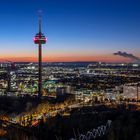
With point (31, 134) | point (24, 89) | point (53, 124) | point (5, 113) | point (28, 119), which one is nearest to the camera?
point (31, 134)

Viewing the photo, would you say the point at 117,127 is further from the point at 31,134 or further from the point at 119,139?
the point at 31,134

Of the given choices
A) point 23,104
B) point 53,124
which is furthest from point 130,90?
point 53,124

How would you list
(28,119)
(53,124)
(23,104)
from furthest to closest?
(23,104) → (28,119) → (53,124)

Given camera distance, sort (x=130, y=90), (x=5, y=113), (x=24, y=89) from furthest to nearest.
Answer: (x=24, y=89), (x=130, y=90), (x=5, y=113)

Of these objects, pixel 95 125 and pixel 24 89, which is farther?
pixel 24 89

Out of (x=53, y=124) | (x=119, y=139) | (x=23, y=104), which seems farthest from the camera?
(x=23, y=104)

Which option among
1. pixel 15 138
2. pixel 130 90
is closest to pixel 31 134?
pixel 15 138

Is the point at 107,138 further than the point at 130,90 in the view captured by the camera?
No

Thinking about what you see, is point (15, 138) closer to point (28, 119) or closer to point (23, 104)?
point (28, 119)
